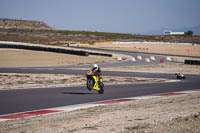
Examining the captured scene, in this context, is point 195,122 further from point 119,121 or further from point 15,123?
point 15,123

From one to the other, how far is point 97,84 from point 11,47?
42.3 meters

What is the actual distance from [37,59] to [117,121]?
38203mm

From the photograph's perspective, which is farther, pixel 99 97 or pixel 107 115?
pixel 99 97

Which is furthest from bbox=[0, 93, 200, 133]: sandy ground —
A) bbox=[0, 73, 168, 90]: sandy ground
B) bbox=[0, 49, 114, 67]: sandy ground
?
bbox=[0, 49, 114, 67]: sandy ground

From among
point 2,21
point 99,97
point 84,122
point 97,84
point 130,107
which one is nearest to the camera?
point 84,122

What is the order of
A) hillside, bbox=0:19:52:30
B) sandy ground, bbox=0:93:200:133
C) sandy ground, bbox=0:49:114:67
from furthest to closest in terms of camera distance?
hillside, bbox=0:19:52:30
sandy ground, bbox=0:49:114:67
sandy ground, bbox=0:93:200:133

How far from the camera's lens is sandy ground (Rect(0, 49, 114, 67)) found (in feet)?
138

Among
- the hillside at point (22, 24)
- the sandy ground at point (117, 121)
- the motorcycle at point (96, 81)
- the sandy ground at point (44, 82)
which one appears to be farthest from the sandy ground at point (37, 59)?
the hillside at point (22, 24)

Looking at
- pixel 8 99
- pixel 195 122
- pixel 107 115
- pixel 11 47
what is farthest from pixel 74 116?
pixel 11 47

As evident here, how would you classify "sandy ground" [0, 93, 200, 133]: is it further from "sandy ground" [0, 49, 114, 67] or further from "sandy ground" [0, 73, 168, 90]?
"sandy ground" [0, 49, 114, 67]

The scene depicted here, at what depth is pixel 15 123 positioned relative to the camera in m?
9.76

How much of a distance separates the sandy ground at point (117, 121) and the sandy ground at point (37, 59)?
2963 centimetres

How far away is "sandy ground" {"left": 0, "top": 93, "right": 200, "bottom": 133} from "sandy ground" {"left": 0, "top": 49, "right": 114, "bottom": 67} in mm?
29628

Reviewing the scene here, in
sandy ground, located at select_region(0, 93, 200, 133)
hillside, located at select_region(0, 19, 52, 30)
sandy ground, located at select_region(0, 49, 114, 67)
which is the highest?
hillside, located at select_region(0, 19, 52, 30)
